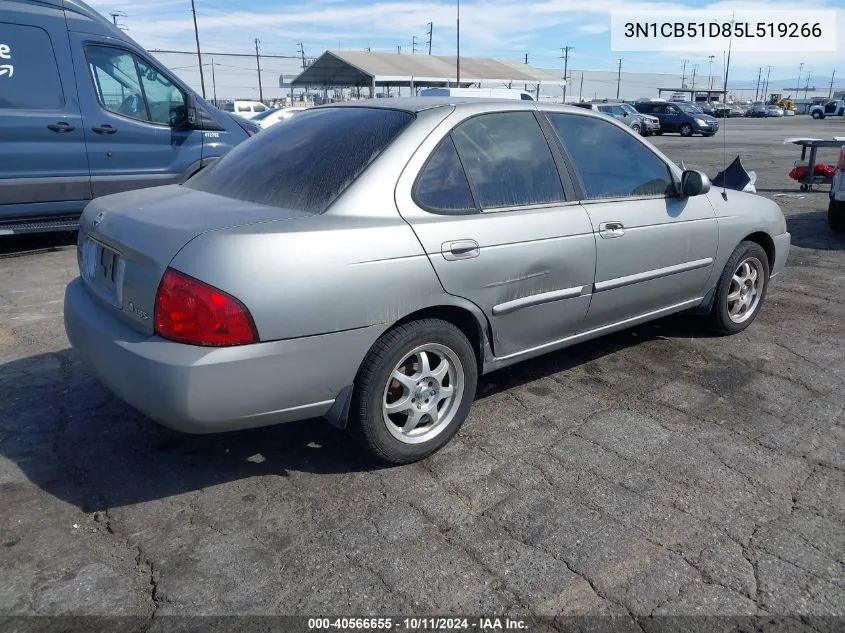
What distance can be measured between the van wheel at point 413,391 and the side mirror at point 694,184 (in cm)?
184

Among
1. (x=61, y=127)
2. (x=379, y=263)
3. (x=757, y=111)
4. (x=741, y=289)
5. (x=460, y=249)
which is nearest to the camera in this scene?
(x=379, y=263)

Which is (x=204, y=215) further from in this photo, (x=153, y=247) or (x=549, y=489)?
(x=549, y=489)

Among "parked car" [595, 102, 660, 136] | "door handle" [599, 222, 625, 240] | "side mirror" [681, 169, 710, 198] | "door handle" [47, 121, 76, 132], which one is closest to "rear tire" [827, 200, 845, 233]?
"side mirror" [681, 169, 710, 198]

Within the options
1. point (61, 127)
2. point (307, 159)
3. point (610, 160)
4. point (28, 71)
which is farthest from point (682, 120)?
point (307, 159)

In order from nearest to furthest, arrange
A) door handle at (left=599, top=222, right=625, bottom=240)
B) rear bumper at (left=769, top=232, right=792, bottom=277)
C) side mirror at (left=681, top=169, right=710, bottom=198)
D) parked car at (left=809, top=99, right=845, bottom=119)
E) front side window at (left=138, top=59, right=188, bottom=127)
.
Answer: door handle at (left=599, top=222, right=625, bottom=240)
side mirror at (left=681, top=169, right=710, bottom=198)
rear bumper at (left=769, top=232, right=792, bottom=277)
front side window at (left=138, top=59, right=188, bottom=127)
parked car at (left=809, top=99, right=845, bottom=119)

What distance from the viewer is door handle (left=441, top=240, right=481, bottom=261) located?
9.59ft

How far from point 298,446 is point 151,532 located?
2.63 ft

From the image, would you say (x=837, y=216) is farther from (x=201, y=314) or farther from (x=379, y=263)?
(x=201, y=314)

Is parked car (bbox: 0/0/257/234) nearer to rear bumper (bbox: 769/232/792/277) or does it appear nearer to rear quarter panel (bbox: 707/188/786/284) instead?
rear quarter panel (bbox: 707/188/786/284)

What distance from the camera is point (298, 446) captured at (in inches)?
127

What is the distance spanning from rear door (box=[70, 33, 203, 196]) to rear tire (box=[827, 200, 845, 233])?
760cm

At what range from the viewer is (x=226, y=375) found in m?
2.45

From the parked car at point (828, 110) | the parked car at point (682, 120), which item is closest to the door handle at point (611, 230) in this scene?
the parked car at point (682, 120)

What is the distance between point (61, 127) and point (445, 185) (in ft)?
17.0
